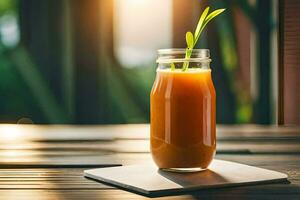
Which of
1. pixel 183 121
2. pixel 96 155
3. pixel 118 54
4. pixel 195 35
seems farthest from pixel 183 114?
pixel 118 54

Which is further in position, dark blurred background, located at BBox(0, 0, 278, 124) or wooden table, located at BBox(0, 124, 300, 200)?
dark blurred background, located at BBox(0, 0, 278, 124)

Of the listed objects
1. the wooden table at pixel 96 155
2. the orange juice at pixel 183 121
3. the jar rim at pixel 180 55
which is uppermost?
the jar rim at pixel 180 55

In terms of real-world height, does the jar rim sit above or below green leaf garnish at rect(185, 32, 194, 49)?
below

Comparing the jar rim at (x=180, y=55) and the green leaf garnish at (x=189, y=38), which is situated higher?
the green leaf garnish at (x=189, y=38)

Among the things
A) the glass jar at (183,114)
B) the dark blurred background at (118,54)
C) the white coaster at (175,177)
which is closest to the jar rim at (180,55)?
the glass jar at (183,114)

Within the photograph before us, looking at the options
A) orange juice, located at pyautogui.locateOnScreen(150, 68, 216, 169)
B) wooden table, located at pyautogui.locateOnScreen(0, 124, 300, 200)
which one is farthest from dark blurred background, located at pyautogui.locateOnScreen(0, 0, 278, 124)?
orange juice, located at pyautogui.locateOnScreen(150, 68, 216, 169)

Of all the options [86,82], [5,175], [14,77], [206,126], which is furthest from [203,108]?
[14,77]

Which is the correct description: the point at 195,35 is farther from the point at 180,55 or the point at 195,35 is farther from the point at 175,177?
the point at 175,177

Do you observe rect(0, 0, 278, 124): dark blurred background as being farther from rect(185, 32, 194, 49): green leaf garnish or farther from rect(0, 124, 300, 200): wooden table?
rect(185, 32, 194, 49): green leaf garnish

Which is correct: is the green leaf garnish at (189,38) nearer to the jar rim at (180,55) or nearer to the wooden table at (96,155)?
the jar rim at (180,55)
